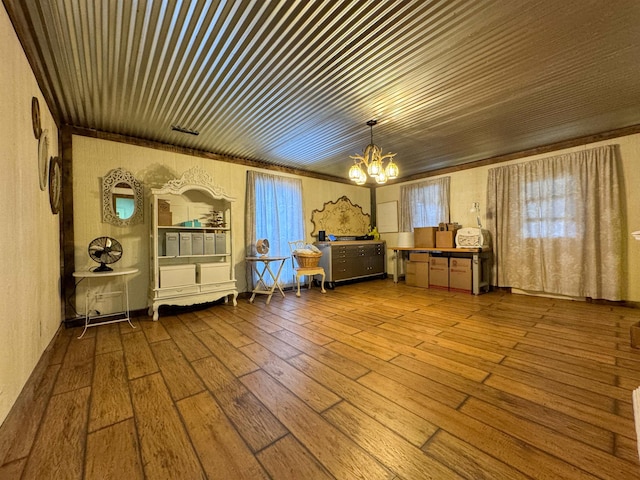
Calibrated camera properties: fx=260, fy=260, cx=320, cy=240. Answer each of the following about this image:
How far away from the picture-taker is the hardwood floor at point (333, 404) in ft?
3.90

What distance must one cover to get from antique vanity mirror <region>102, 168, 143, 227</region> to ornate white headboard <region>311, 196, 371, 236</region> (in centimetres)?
335

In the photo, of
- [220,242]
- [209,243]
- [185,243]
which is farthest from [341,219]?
[185,243]

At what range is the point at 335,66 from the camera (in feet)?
7.52

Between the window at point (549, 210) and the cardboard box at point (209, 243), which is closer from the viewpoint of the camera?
the cardboard box at point (209, 243)

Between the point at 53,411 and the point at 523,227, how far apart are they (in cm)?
622

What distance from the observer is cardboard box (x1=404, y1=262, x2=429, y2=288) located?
17.9 ft

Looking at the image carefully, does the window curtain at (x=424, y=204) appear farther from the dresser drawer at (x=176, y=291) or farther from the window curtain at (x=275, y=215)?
the dresser drawer at (x=176, y=291)

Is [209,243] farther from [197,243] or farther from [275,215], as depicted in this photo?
[275,215]

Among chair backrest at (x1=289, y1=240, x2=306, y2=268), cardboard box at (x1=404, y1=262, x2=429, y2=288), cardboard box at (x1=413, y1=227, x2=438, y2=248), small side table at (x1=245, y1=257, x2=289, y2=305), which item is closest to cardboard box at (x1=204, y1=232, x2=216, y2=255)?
small side table at (x1=245, y1=257, x2=289, y2=305)

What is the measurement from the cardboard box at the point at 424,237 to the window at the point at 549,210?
5.00 ft

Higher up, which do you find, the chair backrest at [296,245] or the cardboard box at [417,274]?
the chair backrest at [296,245]

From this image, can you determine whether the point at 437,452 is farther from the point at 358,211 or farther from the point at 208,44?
the point at 358,211

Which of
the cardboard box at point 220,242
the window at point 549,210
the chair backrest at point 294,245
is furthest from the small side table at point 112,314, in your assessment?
the window at point 549,210

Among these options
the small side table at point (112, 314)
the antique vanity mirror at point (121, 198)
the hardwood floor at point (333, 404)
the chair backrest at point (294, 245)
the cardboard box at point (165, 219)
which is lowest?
the hardwood floor at point (333, 404)
